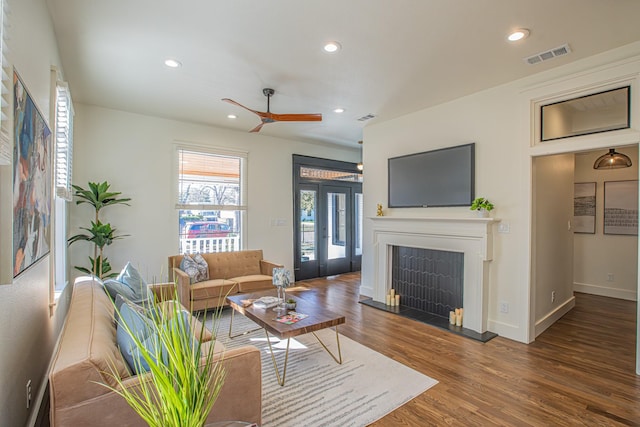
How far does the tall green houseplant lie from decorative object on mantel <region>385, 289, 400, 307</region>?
3.84 meters

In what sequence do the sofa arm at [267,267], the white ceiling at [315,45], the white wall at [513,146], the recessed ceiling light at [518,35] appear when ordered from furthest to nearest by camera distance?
the sofa arm at [267,267] → the white wall at [513,146] → the recessed ceiling light at [518,35] → the white ceiling at [315,45]

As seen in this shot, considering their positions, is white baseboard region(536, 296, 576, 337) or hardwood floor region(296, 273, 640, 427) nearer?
hardwood floor region(296, 273, 640, 427)

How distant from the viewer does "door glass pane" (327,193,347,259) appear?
278 inches

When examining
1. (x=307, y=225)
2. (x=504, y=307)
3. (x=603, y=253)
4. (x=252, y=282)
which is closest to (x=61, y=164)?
(x=252, y=282)

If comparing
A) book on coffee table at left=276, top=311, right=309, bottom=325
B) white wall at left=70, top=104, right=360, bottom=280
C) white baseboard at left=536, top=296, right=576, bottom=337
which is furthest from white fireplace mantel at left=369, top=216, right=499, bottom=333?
white wall at left=70, top=104, right=360, bottom=280

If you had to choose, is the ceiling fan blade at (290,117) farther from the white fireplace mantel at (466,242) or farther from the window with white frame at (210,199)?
the window with white frame at (210,199)

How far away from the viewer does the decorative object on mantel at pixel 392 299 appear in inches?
185

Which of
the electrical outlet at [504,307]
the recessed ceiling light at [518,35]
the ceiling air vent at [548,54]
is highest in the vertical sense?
the ceiling air vent at [548,54]

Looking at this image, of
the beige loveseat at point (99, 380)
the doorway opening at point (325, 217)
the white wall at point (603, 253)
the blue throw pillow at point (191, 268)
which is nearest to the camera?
the beige loveseat at point (99, 380)

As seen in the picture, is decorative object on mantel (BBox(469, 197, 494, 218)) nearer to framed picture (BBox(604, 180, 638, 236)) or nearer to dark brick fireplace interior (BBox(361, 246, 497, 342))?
dark brick fireplace interior (BBox(361, 246, 497, 342))

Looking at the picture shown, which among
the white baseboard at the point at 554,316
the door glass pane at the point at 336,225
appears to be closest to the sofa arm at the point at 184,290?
the door glass pane at the point at 336,225

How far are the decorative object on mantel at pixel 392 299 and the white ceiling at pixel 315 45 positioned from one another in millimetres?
2657

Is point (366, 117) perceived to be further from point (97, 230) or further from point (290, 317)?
point (97, 230)

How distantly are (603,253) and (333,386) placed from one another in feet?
17.8
